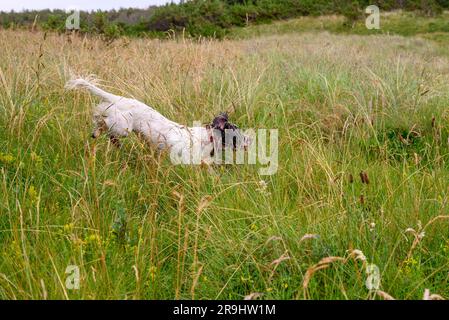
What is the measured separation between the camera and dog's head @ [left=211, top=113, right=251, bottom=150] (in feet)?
11.2

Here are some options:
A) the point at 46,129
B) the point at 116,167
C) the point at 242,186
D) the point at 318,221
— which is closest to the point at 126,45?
the point at 46,129

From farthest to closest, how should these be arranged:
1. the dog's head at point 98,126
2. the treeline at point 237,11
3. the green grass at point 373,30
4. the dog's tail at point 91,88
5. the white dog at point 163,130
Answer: the treeline at point 237,11 < the green grass at point 373,30 < the dog's tail at point 91,88 < the dog's head at point 98,126 < the white dog at point 163,130

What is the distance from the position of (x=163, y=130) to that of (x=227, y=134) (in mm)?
458

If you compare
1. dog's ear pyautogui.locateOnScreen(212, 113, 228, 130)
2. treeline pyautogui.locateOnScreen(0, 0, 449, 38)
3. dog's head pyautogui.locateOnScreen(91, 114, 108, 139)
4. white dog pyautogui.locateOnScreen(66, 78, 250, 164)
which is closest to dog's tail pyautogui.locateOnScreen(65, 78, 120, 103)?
white dog pyautogui.locateOnScreen(66, 78, 250, 164)

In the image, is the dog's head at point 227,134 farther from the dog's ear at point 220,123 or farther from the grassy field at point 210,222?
the grassy field at point 210,222

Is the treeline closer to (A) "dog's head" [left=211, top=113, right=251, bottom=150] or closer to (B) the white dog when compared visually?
(B) the white dog

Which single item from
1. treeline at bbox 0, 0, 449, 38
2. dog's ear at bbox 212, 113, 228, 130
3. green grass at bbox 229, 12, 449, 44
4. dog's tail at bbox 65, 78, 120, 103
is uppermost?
treeline at bbox 0, 0, 449, 38

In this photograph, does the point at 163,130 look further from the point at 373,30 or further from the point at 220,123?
the point at 373,30

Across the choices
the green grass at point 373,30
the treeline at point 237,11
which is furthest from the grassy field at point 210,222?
the treeline at point 237,11

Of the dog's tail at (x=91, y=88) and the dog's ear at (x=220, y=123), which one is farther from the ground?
the dog's tail at (x=91, y=88)

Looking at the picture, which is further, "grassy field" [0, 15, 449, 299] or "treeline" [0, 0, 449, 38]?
"treeline" [0, 0, 449, 38]

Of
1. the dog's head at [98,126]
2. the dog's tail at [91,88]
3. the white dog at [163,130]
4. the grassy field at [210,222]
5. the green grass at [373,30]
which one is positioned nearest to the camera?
the grassy field at [210,222]

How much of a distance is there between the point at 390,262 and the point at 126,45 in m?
6.00

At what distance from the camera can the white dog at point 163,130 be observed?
3.29 metres
